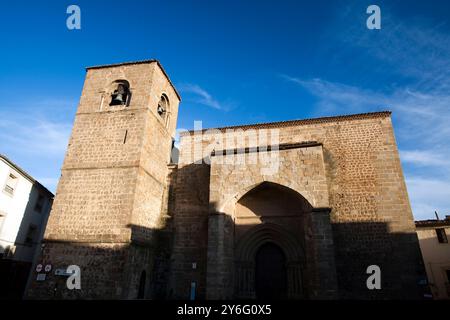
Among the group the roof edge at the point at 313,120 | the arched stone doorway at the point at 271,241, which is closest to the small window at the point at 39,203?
the roof edge at the point at 313,120

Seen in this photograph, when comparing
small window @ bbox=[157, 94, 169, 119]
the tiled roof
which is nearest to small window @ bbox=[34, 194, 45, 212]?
small window @ bbox=[157, 94, 169, 119]

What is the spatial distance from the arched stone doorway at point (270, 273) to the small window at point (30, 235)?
11.5 meters

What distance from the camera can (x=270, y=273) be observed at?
33.3 feet

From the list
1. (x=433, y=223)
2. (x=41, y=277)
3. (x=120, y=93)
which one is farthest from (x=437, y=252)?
(x=41, y=277)

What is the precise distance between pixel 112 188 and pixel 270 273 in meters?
6.44

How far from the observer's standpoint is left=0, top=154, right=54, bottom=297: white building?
1234 cm

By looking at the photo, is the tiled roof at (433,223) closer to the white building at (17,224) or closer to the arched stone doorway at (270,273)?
the arched stone doorway at (270,273)

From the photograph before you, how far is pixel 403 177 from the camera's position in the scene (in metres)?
9.93

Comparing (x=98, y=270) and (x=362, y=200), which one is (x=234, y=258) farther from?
(x=362, y=200)

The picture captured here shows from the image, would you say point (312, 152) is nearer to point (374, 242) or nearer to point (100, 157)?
point (374, 242)

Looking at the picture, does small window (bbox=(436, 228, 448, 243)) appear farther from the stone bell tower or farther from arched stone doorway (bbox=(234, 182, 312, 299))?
the stone bell tower

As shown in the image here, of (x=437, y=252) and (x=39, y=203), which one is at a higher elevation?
(x=39, y=203)

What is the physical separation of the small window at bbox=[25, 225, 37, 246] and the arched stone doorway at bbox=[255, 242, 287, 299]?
37.9 feet

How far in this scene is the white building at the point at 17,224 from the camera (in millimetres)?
12344
